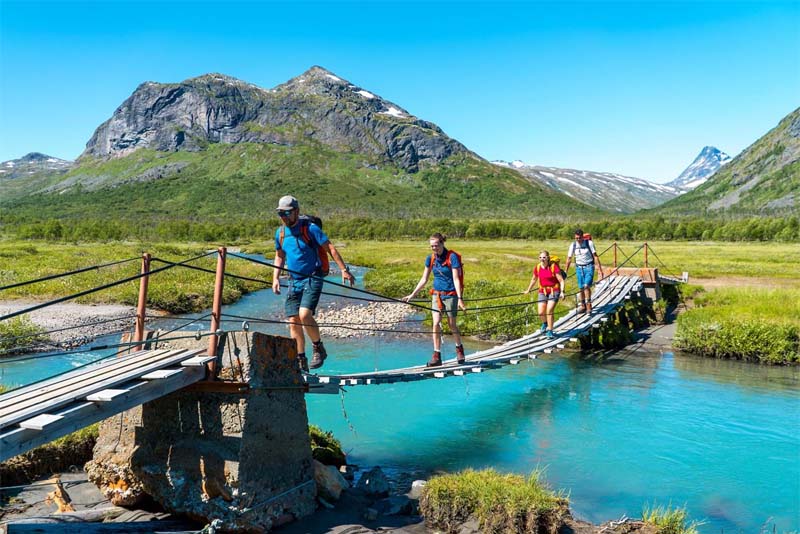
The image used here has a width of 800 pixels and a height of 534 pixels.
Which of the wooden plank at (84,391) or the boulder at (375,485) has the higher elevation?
the wooden plank at (84,391)

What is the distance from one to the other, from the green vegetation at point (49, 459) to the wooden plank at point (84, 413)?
3.95 meters

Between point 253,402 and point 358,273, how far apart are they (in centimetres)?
4056

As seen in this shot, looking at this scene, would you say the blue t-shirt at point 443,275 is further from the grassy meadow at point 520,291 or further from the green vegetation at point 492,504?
the green vegetation at point 492,504

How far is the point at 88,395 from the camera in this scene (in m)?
6.35

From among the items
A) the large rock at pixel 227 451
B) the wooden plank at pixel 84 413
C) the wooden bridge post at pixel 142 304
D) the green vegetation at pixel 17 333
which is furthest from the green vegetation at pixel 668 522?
the green vegetation at pixel 17 333

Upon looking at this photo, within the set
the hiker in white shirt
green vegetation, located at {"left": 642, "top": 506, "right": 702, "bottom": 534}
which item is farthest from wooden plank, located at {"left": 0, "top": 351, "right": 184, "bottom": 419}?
the hiker in white shirt

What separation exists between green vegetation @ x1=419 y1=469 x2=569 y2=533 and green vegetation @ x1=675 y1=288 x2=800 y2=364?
13341mm

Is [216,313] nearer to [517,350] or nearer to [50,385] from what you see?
[50,385]

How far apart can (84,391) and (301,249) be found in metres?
3.21

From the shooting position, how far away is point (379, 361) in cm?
1945

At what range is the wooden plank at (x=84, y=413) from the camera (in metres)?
5.54

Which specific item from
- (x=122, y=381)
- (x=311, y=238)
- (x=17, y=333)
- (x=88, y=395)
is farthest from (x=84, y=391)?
(x=17, y=333)

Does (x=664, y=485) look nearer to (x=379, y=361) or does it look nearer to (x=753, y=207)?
(x=379, y=361)

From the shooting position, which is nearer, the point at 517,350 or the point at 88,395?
the point at 88,395
